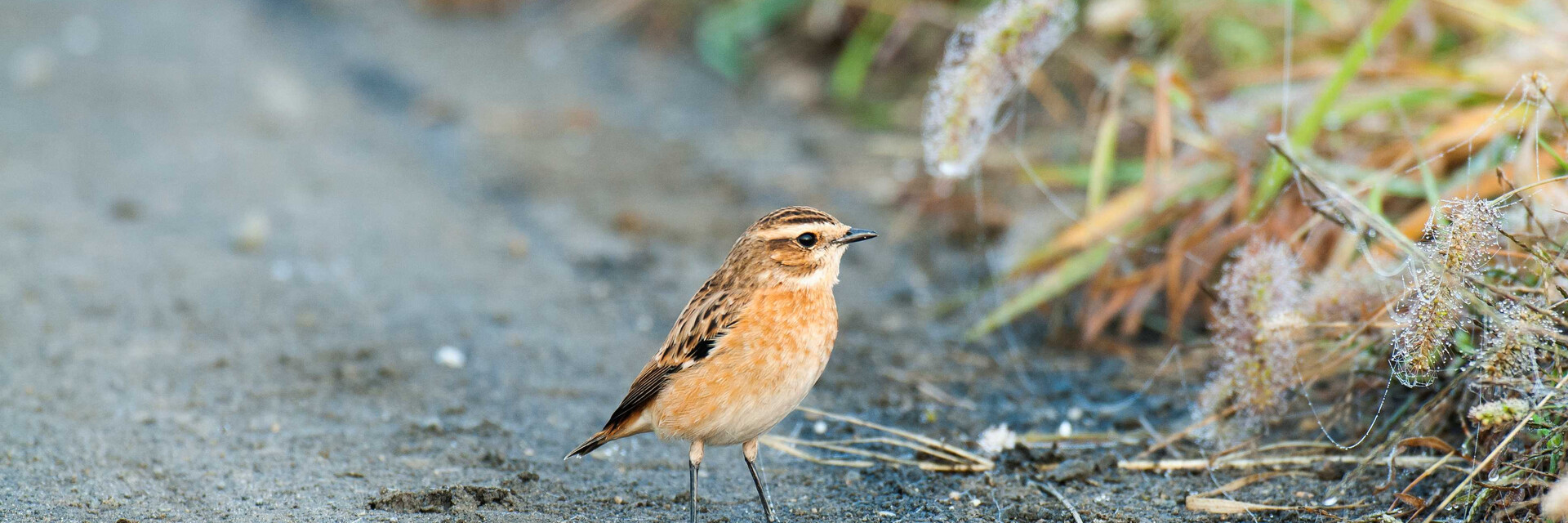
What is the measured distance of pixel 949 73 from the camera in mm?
4188

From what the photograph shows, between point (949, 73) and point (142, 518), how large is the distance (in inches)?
109

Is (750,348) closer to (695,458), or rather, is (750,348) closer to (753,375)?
(753,375)

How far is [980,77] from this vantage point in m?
4.14

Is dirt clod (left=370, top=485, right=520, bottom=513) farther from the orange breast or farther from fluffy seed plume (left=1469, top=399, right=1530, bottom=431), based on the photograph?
fluffy seed plume (left=1469, top=399, right=1530, bottom=431)

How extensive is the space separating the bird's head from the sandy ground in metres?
0.68

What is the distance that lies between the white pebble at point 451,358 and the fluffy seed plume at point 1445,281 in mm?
3313

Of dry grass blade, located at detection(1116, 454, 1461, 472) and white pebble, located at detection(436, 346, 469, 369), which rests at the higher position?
white pebble, located at detection(436, 346, 469, 369)

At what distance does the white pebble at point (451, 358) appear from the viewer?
4.82m

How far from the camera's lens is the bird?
11.4 feet

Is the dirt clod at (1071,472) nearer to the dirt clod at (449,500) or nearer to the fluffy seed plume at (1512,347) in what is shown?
the fluffy seed plume at (1512,347)

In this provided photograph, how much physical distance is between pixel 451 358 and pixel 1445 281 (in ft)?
11.4

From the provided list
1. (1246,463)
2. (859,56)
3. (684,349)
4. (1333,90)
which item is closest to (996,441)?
(1246,463)

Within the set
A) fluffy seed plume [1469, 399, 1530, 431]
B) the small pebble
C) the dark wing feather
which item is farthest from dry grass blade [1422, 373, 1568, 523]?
the small pebble

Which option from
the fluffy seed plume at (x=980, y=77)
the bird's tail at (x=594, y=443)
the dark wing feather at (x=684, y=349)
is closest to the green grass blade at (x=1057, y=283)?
the fluffy seed plume at (x=980, y=77)
